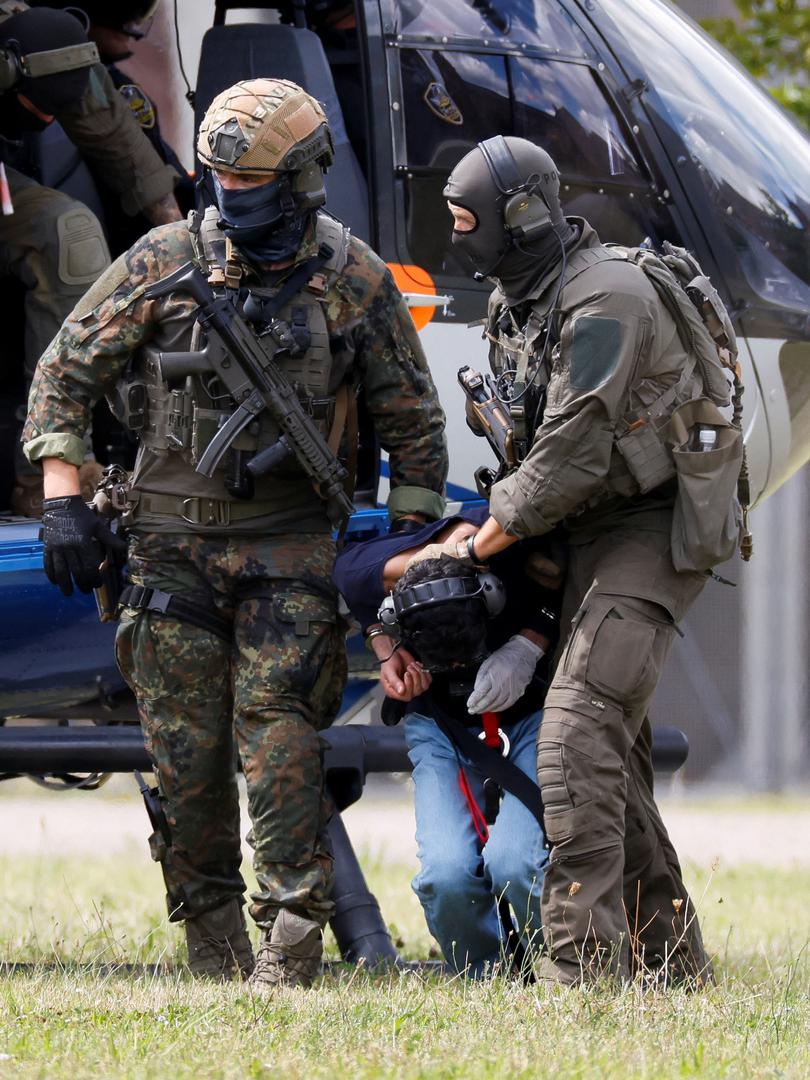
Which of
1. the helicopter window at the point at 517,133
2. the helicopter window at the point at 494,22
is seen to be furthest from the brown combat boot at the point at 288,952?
the helicopter window at the point at 494,22

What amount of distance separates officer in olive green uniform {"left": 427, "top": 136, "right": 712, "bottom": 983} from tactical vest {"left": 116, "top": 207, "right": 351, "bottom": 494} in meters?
0.41

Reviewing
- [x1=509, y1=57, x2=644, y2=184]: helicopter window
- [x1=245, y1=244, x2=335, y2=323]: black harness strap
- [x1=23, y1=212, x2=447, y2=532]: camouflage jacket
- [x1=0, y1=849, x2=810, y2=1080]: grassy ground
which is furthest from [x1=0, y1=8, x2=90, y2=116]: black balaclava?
[x1=0, y1=849, x2=810, y2=1080]: grassy ground

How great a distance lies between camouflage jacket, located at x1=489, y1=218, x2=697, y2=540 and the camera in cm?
408

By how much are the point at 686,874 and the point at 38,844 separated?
4.26 metres

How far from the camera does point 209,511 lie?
15.1ft

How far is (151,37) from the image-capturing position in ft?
21.0

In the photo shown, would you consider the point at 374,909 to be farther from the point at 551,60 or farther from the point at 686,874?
the point at 686,874

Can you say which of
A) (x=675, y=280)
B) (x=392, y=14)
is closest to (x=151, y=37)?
(x=392, y=14)

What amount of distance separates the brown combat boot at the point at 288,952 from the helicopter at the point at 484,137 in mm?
1256

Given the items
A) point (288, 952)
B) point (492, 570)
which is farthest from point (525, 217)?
point (288, 952)

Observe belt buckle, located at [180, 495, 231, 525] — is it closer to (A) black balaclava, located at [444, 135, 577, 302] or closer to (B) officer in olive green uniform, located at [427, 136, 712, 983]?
(B) officer in olive green uniform, located at [427, 136, 712, 983]

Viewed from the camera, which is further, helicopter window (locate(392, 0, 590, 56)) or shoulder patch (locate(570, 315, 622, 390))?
helicopter window (locate(392, 0, 590, 56))

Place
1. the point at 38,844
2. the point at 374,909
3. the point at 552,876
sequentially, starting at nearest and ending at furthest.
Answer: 1. the point at 552,876
2. the point at 374,909
3. the point at 38,844

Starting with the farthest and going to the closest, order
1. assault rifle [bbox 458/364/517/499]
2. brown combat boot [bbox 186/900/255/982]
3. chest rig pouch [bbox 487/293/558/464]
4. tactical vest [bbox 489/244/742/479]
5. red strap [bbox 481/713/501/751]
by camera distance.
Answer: brown combat boot [bbox 186/900/255/982]
red strap [bbox 481/713/501/751]
assault rifle [bbox 458/364/517/499]
chest rig pouch [bbox 487/293/558/464]
tactical vest [bbox 489/244/742/479]
